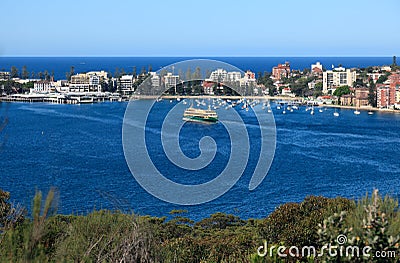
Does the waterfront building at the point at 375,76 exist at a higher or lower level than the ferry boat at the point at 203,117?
higher

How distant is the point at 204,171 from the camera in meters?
8.33

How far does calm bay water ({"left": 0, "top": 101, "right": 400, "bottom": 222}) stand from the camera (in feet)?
22.0

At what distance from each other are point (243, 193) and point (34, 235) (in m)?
6.06

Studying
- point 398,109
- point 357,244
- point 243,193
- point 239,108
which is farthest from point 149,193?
point 398,109

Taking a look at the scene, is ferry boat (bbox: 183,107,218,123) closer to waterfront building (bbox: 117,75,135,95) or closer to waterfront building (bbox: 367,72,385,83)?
waterfront building (bbox: 117,75,135,95)

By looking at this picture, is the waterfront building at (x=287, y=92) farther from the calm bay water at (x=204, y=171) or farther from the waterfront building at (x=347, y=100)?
the calm bay water at (x=204, y=171)

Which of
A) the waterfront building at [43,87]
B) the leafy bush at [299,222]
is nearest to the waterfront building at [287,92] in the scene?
Result: the waterfront building at [43,87]

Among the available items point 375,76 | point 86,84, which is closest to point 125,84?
point 86,84

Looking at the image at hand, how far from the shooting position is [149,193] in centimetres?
707

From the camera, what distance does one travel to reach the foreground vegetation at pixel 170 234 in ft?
4.66

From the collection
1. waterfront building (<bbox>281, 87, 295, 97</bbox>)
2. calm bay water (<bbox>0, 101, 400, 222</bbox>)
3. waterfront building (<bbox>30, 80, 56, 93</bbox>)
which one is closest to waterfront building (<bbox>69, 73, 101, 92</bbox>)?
waterfront building (<bbox>30, 80, 56, 93</bbox>)

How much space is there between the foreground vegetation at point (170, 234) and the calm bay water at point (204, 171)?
0.73 meters

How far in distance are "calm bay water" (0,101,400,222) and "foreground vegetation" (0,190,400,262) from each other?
73cm

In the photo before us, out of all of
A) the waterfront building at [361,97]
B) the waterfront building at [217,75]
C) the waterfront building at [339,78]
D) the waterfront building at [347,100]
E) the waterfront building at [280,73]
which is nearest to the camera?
the waterfront building at [217,75]
